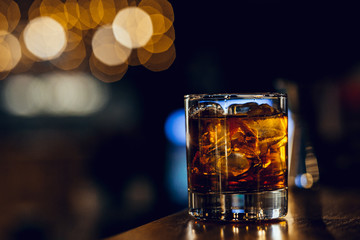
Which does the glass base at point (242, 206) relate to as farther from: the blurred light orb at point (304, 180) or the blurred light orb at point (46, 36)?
the blurred light orb at point (46, 36)

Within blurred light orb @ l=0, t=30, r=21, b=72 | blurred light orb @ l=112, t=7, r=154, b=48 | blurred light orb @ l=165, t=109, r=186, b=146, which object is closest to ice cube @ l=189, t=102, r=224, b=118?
blurred light orb @ l=165, t=109, r=186, b=146

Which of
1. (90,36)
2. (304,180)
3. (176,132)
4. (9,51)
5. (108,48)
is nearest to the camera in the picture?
(304,180)

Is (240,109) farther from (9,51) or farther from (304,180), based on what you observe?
(9,51)

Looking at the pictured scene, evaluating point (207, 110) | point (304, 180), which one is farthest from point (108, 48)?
point (207, 110)

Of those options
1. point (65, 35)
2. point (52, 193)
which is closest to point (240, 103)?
point (52, 193)

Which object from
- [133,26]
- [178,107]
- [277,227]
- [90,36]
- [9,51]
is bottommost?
[277,227]

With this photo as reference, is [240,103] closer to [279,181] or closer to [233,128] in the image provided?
[233,128]

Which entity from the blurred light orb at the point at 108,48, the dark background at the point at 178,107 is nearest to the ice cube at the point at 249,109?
the dark background at the point at 178,107

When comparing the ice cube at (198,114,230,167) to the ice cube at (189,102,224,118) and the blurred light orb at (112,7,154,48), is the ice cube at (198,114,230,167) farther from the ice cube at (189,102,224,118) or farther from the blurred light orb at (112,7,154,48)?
the blurred light orb at (112,7,154,48)
